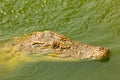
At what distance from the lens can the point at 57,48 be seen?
21.1 ft

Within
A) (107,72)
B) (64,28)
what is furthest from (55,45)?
(64,28)

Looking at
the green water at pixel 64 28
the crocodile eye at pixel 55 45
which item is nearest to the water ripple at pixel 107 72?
the green water at pixel 64 28

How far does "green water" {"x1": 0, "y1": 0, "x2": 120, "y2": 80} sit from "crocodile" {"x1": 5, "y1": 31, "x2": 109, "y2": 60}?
0.20 meters

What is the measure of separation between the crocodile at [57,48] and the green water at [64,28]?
0.65ft

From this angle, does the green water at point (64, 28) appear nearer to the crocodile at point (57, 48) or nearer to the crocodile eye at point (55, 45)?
the crocodile at point (57, 48)

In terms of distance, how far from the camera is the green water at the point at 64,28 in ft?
20.3

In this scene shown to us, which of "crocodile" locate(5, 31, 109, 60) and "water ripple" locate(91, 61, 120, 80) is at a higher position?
"crocodile" locate(5, 31, 109, 60)

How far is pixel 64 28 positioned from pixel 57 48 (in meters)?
1.76

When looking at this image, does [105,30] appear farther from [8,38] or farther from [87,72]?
[8,38]

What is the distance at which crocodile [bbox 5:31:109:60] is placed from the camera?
6.23 metres

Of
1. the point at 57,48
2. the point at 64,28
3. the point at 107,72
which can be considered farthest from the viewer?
the point at 64,28

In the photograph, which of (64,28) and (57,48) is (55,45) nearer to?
(57,48)

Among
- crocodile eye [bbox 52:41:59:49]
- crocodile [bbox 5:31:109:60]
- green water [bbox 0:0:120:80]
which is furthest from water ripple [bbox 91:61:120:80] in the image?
crocodile eye [bbox 52:41:59:49]

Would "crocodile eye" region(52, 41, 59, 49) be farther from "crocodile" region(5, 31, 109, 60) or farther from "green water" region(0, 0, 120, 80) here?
"green water" region(0, 0, 120, 80)
